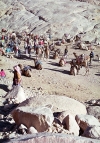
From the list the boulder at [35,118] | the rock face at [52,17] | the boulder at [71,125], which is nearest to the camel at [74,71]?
the boulder at [71,125]

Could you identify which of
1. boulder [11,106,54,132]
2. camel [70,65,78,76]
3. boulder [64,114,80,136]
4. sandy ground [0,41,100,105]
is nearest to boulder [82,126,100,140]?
boulder [64,114,80,136]

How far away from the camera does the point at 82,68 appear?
3091 cm

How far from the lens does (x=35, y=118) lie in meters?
11.6

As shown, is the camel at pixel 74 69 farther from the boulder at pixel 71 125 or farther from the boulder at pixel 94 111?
the boulder at pixel 71 125

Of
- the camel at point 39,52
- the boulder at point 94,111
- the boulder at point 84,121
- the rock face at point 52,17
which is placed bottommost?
the boulder at point 94,111

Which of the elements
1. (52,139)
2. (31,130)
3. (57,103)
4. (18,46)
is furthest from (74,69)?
(52,139)

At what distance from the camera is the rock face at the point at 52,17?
5425 centimetres

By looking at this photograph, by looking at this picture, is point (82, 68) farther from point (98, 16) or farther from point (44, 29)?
point (98, 16)

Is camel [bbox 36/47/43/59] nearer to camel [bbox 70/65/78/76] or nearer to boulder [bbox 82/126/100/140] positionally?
camel [bbox 70/65/78/76]

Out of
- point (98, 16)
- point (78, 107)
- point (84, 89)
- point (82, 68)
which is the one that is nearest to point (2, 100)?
point (78, 107)

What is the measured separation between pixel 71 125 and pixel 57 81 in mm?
13907

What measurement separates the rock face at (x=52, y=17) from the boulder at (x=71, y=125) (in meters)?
37.3

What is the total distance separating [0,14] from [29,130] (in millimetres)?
56858

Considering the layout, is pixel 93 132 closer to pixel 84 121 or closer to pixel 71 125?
pixel 71 125
